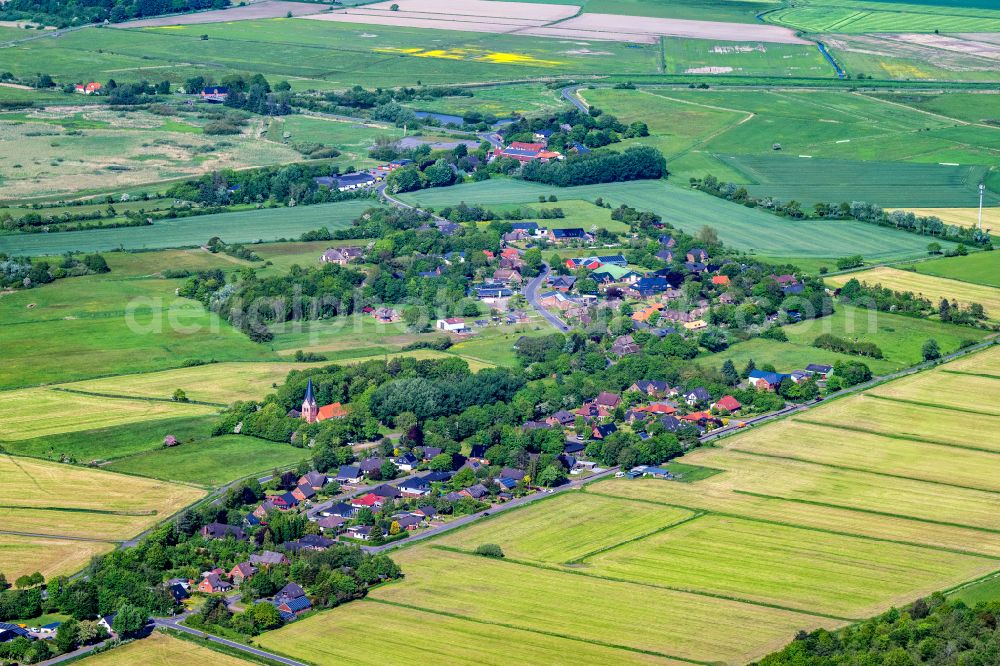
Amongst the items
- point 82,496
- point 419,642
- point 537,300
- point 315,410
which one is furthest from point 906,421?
point 82,496

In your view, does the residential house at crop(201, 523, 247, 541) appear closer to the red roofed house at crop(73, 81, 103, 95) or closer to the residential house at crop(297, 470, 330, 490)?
the residential house at crop(297, 470, 330, 490)

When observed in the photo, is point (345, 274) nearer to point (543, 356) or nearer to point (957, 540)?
point (543, 356)

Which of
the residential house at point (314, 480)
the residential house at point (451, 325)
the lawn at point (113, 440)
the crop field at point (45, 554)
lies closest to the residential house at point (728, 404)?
the residential house at point (451, 325)

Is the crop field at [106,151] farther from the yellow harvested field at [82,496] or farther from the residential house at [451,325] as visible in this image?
the yellow harvested field at [82,496]

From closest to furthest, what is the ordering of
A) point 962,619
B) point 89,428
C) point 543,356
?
point 962,619 → point 89,428 → point 543,356

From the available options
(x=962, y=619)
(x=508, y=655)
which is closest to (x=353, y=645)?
(x=508, y=655)

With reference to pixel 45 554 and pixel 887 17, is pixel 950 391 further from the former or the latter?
pixel 887 17
